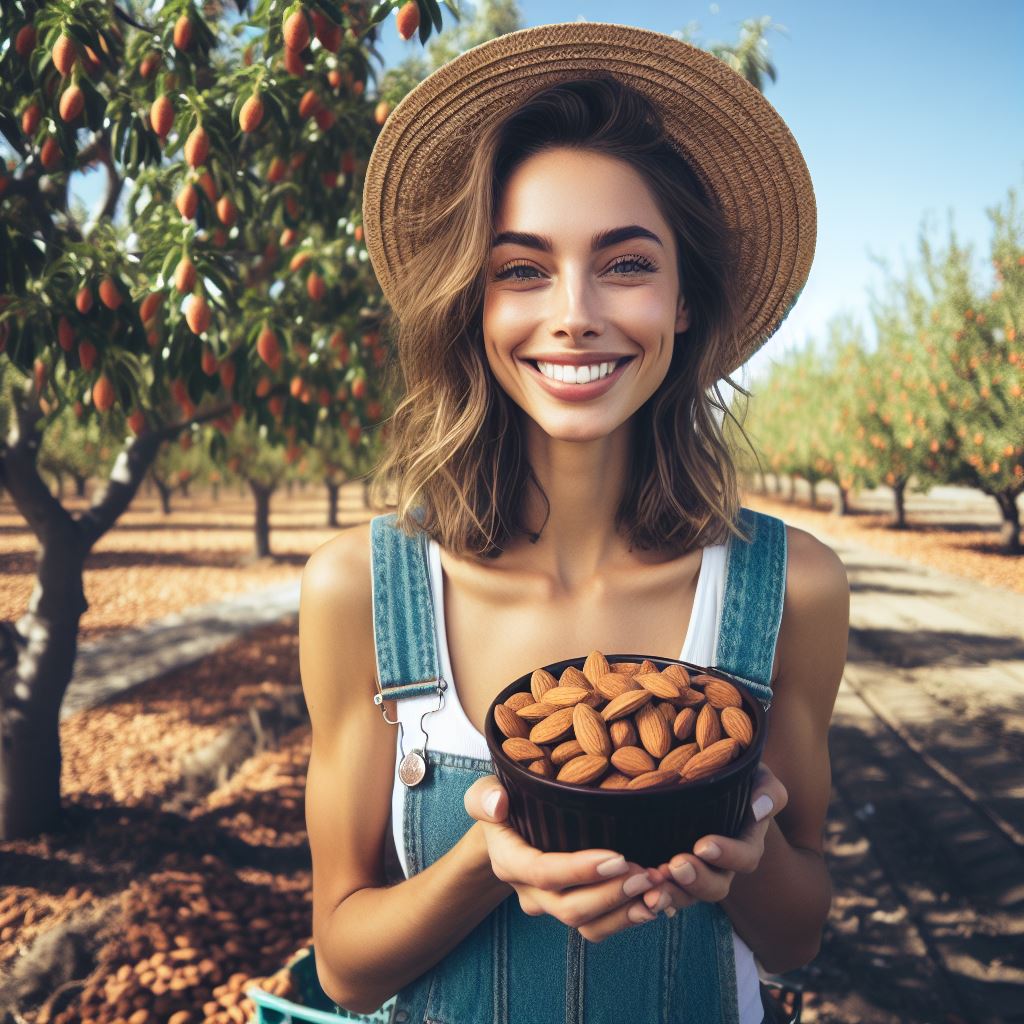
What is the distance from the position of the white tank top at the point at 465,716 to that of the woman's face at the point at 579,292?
1.19ft

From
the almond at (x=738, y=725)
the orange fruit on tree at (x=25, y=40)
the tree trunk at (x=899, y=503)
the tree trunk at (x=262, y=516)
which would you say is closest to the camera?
the almond at (x=738, y=725)

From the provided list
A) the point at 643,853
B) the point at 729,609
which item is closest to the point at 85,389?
the point at 729,609

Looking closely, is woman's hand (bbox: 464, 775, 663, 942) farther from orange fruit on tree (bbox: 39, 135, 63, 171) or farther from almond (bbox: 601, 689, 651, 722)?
orange fruit on tree (bbox: 39, 135, 63, 171)

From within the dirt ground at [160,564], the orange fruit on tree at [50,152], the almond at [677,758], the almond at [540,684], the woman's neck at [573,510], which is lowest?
the dirt ground at [160,564]

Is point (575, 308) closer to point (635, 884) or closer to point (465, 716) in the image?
point (465, 716)

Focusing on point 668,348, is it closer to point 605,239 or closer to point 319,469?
point 605,239

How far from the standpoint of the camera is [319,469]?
45.2 feet

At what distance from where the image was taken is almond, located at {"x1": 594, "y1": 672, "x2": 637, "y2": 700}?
1025 millimetres

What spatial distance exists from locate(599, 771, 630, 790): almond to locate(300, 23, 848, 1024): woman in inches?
10.9

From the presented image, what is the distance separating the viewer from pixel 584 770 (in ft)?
2.98

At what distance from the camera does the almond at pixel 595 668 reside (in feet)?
3.50

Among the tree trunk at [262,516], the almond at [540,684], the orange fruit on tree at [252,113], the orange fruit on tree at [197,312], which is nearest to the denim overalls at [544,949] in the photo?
the almond at [540,684]

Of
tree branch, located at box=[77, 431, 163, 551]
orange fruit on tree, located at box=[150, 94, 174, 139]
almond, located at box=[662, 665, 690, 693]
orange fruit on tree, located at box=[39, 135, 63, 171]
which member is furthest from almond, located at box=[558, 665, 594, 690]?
tree branch, located at box=[77, 431, 163, 551]

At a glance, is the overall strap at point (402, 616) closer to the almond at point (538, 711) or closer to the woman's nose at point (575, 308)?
the almond at point (538, 711)
